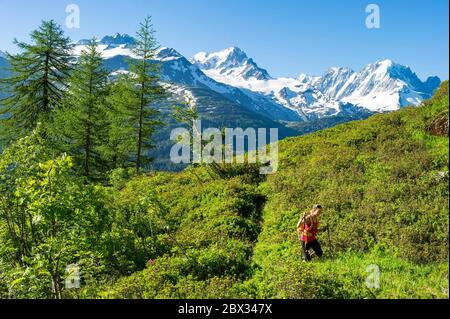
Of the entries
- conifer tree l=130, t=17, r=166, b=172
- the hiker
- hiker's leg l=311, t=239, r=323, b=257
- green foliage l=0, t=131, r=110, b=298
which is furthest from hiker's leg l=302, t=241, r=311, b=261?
conifer tree l=130, t=17, r=166, b=172

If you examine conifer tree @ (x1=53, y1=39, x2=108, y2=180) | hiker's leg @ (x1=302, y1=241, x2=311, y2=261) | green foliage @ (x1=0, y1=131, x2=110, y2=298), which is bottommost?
hiker's leg @ (x1=302, y1=241, x2=311, y2=261)

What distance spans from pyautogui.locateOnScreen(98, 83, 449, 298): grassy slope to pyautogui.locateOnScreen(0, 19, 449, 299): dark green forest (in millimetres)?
58

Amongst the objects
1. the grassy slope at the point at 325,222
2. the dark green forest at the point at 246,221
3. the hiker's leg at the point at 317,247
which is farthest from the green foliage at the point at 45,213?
the hiker's leg at the point at 317,247

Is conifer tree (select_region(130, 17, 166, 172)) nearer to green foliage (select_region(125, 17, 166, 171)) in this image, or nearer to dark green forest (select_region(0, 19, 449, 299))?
green foliage (select_region(125, 17, 166, 171))

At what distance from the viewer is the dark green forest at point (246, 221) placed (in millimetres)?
11180

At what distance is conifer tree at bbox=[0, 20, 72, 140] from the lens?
36.8 m

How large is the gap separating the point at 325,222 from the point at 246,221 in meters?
3.80

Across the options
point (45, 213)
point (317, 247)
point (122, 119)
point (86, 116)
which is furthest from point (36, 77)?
point (317, 247)

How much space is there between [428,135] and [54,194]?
1914cm
